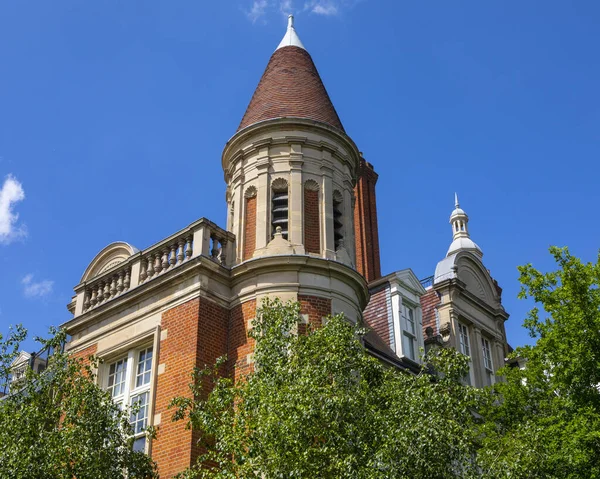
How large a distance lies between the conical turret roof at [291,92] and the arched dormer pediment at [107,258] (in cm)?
440

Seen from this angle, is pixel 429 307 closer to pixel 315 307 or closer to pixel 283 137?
pixel 283 137

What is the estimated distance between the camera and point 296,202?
20594 mm

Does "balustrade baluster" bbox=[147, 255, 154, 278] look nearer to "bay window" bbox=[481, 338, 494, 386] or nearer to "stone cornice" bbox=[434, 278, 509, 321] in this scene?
"stone cornice" bbox=[434, 278, 509, 321]

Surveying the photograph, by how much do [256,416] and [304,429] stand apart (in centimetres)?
105

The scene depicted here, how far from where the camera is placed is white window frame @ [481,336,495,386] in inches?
1112

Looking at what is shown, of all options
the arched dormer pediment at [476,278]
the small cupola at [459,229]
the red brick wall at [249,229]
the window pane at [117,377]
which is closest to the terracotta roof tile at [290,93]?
the red brick wall at [249,229]

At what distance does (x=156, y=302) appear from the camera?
19.8m

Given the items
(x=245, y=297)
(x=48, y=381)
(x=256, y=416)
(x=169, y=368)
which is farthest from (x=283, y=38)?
(x=256, y=416)

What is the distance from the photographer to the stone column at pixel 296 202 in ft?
65.7

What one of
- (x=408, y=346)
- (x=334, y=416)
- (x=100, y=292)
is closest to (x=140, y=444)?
(x=100, y=292)

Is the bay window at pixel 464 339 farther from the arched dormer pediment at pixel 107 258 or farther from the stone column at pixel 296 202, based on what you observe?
the arched dormer pediment at pixel 107 258

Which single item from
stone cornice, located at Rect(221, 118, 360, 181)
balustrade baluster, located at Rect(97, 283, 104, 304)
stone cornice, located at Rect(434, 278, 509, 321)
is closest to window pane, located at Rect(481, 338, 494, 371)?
stone cornice, located at Rect(434, 278, 509, 321)

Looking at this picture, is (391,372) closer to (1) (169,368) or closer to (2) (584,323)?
(1) (169,368)

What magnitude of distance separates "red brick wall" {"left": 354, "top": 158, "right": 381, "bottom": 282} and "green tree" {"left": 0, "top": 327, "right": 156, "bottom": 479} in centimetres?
1671
